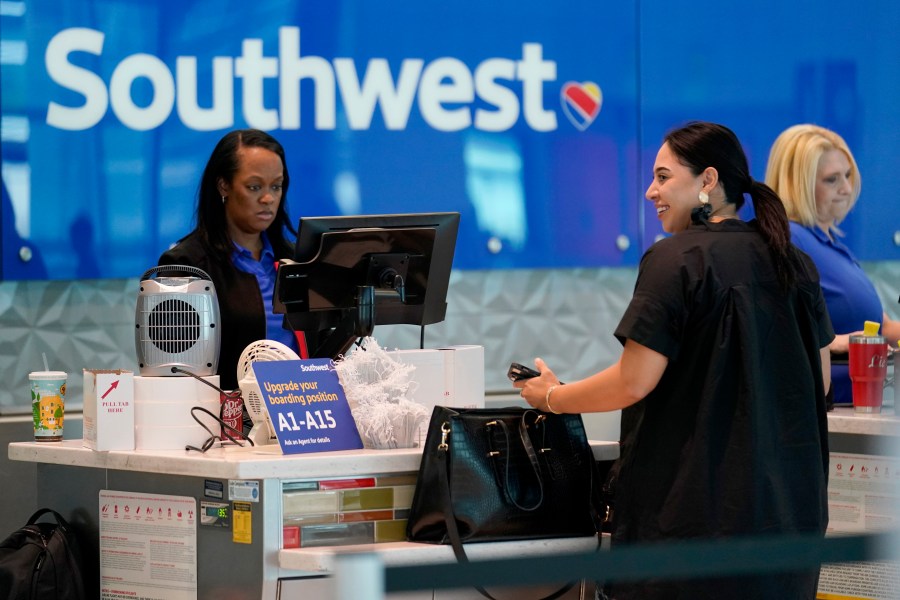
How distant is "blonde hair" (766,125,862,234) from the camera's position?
3971 millimetres

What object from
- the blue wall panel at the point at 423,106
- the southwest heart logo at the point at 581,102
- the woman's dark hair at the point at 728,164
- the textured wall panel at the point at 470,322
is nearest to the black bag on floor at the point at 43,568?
the textured wall panel at the point at 470,322

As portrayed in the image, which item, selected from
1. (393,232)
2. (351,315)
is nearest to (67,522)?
(351,315)

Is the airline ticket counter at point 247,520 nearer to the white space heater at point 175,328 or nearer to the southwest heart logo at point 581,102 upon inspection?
the white space heater at point 175,328

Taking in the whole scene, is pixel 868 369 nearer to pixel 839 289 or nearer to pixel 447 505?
pixel 839 289

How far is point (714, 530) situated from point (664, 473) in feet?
0.50

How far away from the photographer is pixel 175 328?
3.09m

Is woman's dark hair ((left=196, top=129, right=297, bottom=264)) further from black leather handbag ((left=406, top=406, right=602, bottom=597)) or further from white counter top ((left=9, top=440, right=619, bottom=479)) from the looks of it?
black leather handbag ((left=406, top=406, right=602, bottom=597))

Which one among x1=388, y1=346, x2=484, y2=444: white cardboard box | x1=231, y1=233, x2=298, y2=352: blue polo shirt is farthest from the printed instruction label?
x1=231, y1=233, x2=298, y2=352: blue polo shirt

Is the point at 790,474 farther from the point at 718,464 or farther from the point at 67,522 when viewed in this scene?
the point at 67,522

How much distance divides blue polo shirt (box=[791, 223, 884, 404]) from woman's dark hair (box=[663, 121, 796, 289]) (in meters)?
1.13

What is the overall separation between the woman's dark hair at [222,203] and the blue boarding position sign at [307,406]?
0.94 metres

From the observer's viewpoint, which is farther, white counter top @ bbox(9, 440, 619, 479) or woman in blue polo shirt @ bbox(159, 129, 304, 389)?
woman in blue polo shirt @ bbox(159, 129, 304, 389)

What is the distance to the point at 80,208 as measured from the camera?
418 centimetres

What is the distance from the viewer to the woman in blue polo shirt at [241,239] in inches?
147
